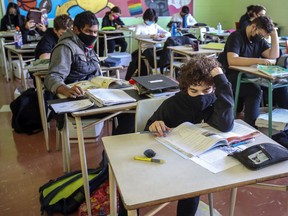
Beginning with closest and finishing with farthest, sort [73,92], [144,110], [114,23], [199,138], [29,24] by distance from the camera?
1. [199,138]
2. [144,110]
3. [73,92]
4. [29,24]
5. [114,23]

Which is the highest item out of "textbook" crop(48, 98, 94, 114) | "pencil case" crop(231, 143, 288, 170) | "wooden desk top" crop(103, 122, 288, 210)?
"pencil case" crop(231, 143, 288, 170)

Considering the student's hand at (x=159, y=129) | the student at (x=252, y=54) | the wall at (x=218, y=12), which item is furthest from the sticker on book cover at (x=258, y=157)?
the wall at (x=218, y=12)

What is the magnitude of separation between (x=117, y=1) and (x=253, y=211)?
597cm

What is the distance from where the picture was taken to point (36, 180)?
2.28m

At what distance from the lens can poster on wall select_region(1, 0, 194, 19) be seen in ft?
20.9

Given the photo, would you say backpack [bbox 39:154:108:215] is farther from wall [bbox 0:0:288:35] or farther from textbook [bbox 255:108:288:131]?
wall [bbox 0:0:288:35]

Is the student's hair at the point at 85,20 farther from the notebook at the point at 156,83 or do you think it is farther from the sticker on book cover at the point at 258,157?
the sticker on book cover at the point at 258,157

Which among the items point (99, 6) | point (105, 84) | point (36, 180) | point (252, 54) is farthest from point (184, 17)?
point (36, 180)

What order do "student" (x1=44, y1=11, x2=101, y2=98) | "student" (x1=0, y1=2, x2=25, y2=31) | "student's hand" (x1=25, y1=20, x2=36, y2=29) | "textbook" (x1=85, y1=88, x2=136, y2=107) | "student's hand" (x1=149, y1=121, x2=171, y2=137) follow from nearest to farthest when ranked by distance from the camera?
"student's hand" (x1=149, y1=121, x2=171, y2=137)
"textbook" (x1=85, y1=88, x2=136, y2=107)
"student" (x1=44, y1=11, x2=101, y2=98)
"student's hand" (x1=25, y1=20, x2=36, y2=29)
"student" (x1=0, y1=2, x2=25, y2=31)

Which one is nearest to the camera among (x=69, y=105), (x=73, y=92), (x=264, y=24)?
(x=69, y=105)

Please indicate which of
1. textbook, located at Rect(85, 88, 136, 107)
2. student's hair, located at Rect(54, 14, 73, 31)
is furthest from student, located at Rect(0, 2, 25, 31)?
textbook, located at Rect(85, 88, 136, 107)

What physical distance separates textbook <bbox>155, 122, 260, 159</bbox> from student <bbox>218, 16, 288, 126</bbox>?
153 centimetres

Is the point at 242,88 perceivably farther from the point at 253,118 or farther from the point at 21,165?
the point at 21,165

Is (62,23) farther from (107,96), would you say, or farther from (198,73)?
(198,73)
